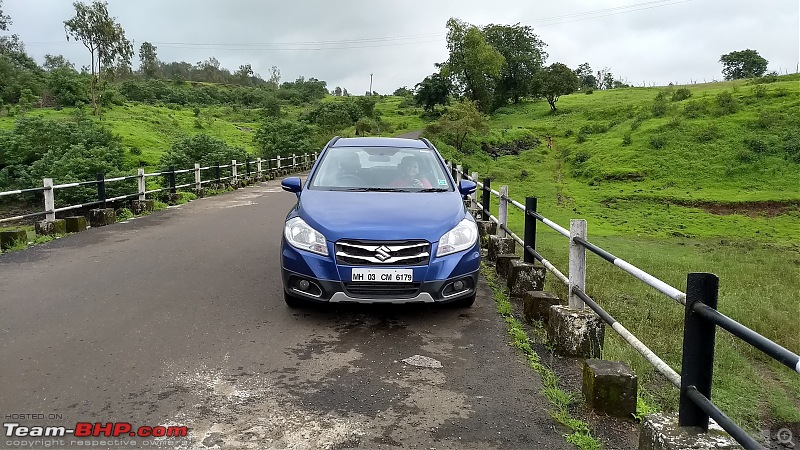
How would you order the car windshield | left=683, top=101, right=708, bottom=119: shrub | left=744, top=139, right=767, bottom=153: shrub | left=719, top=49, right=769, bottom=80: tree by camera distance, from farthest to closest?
left=719, top=49, right=769, bottom=80: tree, left=683, top=101, right=708, bottom=119: shrub, left=744, top=139, right=767, bottom=153: shrub, the car windshield

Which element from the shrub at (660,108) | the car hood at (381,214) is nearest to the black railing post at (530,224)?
the car hood at (381,214)

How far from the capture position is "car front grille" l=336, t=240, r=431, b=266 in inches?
186

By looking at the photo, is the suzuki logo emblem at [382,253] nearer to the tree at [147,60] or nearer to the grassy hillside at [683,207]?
the grassy hillside at [683,207]

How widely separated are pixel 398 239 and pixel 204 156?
786 inches

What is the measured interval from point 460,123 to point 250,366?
1649 inches

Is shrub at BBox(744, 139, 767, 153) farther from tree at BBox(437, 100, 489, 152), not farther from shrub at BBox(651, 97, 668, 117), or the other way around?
tree at BBox(437, 100, 489, 152)

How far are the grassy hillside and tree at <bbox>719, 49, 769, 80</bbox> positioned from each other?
50.7 metres

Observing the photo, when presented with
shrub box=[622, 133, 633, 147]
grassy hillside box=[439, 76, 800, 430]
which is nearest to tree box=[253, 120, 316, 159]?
grassy hillside box=[439, 76, 800, 430]

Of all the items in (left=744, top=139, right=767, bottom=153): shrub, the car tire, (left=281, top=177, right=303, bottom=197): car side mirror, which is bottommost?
the car tire

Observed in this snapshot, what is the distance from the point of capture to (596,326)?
14.2 ft

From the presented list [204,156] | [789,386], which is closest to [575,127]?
[204,156]

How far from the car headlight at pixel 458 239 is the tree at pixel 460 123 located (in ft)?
131

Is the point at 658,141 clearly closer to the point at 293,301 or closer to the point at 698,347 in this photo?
the point at 293,301

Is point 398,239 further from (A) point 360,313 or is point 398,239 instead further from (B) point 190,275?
(B) point 190,275
